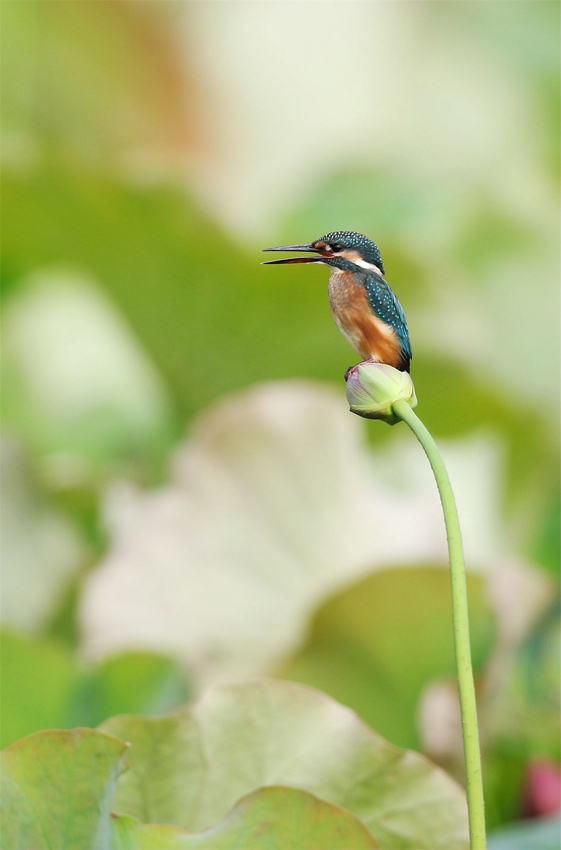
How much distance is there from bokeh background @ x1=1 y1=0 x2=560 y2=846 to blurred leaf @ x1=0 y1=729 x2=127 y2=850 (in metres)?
0.12

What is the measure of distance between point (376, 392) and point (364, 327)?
0.02 m

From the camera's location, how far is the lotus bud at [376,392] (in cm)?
15

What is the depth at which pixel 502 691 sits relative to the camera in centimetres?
42

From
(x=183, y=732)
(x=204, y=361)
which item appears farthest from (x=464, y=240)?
(x=183, y=732)

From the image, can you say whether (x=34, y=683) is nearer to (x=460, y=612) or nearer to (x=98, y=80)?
(x=460, y=612)

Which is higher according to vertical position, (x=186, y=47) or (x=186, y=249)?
(x=186, y=47)

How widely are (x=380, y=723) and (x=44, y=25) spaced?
70cm

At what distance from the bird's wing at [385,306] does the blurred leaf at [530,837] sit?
0.22 m

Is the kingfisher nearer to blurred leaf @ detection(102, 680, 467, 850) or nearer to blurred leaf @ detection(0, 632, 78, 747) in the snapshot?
blurred leaf @ detection(102, 680, 467, 850)

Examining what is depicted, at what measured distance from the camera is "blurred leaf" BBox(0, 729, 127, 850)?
195mm

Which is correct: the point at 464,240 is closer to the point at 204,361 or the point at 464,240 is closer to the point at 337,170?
the point at 337,170

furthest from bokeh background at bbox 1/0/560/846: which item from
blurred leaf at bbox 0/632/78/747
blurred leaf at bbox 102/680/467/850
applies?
blurred leaf at bbox 102/680/467/850

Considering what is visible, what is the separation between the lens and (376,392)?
0.15 m

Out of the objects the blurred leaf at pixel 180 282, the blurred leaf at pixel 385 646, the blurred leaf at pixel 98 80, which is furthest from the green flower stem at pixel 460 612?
the blurred leaf at pixel 98 80
